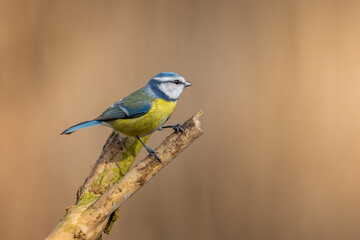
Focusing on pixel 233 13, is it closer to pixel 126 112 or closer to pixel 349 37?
pixel 349 37

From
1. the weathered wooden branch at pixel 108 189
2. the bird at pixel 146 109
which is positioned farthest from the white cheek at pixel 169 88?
the weathered wooden branch at pixel 108 189

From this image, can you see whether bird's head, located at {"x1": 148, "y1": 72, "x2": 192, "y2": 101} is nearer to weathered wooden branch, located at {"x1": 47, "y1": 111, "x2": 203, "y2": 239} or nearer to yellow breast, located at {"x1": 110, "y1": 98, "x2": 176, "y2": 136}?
yellow breast, located at {"x1": 110, "y1": 98, "x2": 176, "y2": 136}

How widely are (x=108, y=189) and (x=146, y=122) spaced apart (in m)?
0.20

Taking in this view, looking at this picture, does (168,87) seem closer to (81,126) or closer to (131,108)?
(131,108)

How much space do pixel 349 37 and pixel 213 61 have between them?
47 centimetres

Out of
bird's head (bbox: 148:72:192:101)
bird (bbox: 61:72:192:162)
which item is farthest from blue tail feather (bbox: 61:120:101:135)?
bird's head (bbox: 148:72:192:101)

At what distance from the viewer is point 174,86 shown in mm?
932

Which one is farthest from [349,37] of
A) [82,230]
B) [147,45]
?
[82,230]

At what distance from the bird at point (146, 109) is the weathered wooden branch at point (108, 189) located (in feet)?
0.32

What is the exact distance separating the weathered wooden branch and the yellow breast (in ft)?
0.29

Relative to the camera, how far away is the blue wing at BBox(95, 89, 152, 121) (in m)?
0.91

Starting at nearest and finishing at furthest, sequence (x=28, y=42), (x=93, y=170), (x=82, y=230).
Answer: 1. (x=82, y=230)
2. (x=93, y=170)
3. (x=28, y=42)

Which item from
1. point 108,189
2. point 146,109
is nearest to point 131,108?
point 146,109

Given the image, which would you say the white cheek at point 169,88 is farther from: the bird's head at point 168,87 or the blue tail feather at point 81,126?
the blue tail feather at point 81,126
